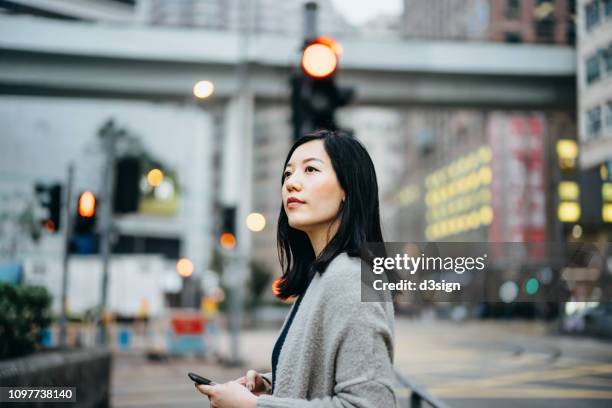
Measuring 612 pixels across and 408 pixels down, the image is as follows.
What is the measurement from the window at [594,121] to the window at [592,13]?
113 centimetres

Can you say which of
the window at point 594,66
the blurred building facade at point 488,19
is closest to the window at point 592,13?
the blurred building facade at point 488,19

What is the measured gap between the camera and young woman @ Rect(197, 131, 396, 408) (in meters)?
1.51

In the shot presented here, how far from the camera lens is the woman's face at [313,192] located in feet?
5.82

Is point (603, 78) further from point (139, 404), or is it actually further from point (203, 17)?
point (203, 17)

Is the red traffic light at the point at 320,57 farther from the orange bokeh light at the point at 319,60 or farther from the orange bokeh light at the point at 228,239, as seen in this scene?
the orange bokeh light at the point at 228,239

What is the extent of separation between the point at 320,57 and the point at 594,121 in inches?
176

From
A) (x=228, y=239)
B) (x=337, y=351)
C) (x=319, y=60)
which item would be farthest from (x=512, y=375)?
(x=337, y=351)

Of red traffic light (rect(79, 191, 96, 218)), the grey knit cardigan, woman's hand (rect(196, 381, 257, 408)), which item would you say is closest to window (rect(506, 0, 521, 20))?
red traffic light (rect(79, 191, 96, 218))

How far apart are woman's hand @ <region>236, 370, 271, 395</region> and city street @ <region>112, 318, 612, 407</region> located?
258 cm

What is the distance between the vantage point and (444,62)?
25125 mm

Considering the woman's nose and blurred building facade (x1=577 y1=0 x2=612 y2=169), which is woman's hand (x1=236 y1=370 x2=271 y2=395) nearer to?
the woman's nose

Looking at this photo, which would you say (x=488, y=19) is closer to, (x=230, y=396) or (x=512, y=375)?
(x=512, y=375)

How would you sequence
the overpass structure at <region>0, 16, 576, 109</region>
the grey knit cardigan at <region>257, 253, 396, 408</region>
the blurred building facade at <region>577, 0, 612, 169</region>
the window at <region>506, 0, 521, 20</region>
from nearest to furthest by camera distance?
1. the grey knit cardigan at <region>257, 253, 396, 408</region>
2. the blurred building facade at <region>577, 0, 612, 169</region>
3. the overpass structure at <region>0, 16, 576, 109</region>
4. the window at <region>506, 0, 521, 20</region>

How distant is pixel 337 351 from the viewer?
155 cm
